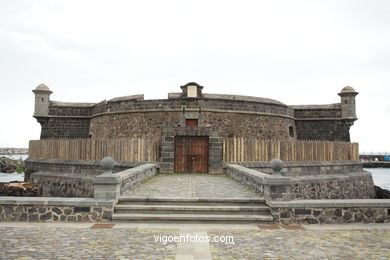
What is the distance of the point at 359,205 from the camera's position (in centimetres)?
720

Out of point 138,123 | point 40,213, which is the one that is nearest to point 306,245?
point 40,213

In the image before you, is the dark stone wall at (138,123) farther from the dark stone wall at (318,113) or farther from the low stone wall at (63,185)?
the dark stone wall at (318,113)

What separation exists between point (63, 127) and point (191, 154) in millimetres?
14149

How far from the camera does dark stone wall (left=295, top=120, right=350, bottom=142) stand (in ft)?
80.0

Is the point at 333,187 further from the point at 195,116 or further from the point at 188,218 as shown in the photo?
the point at 188,218

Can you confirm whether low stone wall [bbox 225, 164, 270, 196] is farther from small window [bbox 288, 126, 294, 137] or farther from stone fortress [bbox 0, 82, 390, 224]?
small window [bbox 288, 126, 294, 137]

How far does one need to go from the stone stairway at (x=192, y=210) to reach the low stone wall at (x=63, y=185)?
912cm

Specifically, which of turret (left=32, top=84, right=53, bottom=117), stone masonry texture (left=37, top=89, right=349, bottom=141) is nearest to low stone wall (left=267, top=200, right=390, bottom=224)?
stone masonry texture (left=37, top=89, right=349, bottom=141)

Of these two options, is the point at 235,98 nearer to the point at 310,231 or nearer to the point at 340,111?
the point at 340,111

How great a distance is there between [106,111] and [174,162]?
8879 millimetres

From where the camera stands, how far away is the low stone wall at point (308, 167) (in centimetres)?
1516

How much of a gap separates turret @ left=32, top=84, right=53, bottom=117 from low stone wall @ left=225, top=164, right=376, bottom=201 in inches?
652

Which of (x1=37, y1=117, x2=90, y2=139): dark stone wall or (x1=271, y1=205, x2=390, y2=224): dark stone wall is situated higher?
(x1=37, y1=117, x2=90, y2=139): dark stone wall

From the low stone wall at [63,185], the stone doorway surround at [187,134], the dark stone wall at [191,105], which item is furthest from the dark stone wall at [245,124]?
the low stone wall at [63,185]
